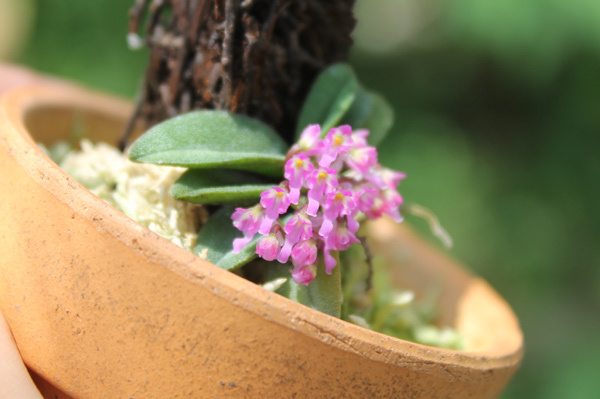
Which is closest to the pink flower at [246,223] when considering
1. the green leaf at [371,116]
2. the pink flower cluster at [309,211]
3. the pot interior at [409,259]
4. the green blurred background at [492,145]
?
the pink flower cluster at [309,211]

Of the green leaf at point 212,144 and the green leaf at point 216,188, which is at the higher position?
the green leaf at point 212,144

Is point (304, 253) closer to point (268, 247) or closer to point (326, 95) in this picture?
point (268, 247)

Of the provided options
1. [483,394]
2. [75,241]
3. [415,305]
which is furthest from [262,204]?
[415,305]

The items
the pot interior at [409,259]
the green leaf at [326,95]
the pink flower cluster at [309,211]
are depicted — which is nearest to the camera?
the pink flower cluster at [309,211]

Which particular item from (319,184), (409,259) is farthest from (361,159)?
(409,259)

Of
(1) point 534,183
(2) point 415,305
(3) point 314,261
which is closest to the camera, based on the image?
(3) point 314,261

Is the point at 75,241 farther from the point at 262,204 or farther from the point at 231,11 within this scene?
the point at 231,11

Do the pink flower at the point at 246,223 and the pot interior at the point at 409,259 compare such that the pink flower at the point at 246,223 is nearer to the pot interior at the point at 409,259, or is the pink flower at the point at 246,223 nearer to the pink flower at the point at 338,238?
the pink flower at the point at 338,238
